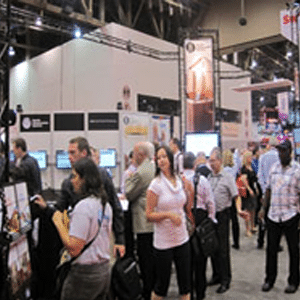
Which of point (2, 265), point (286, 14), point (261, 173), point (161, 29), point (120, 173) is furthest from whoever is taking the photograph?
point (161, 29)

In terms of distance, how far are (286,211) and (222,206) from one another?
56 cm

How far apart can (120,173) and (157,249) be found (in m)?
5.24

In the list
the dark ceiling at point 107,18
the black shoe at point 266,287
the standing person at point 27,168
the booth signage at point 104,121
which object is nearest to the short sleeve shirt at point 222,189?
the black shoe at point 266,287

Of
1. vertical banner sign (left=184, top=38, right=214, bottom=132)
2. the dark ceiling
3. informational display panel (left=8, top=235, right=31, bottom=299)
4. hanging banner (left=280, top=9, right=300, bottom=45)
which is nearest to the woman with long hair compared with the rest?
vertical banner sign (left=184, top=38, right=214, bottom=132)

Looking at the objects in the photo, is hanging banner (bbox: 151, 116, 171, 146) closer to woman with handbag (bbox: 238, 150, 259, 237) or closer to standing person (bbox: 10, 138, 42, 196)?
woman with handbag (bbox: 238, 150, 259, 237)

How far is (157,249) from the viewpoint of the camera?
98.7 inches

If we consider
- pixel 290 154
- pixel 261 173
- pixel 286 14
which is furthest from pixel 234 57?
pixel 290 154

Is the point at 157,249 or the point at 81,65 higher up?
the point at 81,65

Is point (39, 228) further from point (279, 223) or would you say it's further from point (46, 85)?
point (46, 85)

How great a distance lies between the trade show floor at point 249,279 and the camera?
3375 millimetres

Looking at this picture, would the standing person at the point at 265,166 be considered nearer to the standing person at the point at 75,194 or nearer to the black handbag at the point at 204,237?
the black handbag at the point at 204,237

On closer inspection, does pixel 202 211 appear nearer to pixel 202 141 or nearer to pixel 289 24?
pixel 202 141

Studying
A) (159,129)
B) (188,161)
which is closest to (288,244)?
(188,161)

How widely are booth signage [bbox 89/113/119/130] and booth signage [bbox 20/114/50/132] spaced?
91 cm
